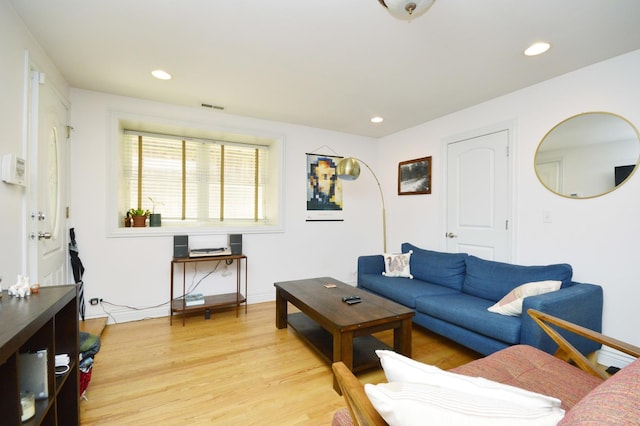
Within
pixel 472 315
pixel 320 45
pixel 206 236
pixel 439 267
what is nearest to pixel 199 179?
pixel 206 236

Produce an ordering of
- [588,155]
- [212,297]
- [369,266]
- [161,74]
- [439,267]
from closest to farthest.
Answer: [588,155] < [161,74] < [439,267] < [212,297] < [369,266]

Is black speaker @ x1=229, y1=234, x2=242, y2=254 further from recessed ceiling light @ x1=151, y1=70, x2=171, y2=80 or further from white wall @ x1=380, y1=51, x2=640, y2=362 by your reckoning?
white wall @ x1=380, y1=51, x2=640, y2=362

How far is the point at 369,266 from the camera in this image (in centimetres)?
364

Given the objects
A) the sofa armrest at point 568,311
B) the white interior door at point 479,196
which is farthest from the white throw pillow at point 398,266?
the sofa armrest at point 568,311

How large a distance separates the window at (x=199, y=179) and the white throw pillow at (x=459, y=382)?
3.08 meters

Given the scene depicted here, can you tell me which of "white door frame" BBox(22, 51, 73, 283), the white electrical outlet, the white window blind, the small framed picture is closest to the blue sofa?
the small framed picture

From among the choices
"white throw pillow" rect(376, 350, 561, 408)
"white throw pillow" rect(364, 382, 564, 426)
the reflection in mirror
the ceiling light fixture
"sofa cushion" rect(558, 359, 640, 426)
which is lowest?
"white throw pillow" rect(376, 350, 561, 408)

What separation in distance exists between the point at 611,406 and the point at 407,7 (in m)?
1.64

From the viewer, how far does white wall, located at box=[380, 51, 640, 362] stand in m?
2.22

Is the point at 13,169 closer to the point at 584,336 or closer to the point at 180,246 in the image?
the point at 180,246

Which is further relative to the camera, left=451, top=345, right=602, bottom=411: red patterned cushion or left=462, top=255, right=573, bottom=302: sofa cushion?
left=462, top=255, right=573, bottom=302: sofa cushion

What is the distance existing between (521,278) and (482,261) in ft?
1.41

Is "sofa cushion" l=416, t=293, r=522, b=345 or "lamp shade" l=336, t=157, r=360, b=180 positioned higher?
"lamp shade" l=336, t=157, r=360, b=180

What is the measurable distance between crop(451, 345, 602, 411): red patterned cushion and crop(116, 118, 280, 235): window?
2.97 meters
